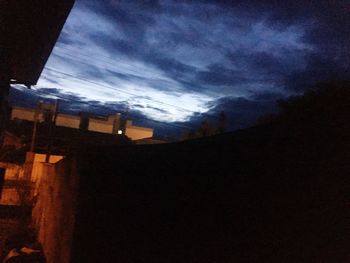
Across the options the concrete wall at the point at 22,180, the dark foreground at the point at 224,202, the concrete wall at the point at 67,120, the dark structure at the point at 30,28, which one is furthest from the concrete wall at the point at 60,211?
the concrete wall at the point at 67,120

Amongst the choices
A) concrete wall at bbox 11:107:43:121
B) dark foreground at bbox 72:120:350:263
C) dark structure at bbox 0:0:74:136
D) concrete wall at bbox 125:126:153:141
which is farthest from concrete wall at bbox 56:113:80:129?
dark foreground at bbox 72:120:350:263

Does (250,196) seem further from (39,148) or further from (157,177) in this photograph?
(39,148)

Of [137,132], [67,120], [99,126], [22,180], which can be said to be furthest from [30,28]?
[137,132]

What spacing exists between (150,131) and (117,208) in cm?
4379

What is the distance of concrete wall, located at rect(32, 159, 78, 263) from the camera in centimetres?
620

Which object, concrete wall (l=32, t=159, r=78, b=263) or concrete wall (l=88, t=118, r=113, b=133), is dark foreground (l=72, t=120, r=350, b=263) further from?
concrete wall (l=88, t=118, r=113, b=133)

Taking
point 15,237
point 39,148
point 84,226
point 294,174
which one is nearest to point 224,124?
point 39,148

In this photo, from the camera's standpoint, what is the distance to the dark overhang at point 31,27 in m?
5.50

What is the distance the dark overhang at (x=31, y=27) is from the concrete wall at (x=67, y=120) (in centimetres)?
3701

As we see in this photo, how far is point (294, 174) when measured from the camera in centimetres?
350

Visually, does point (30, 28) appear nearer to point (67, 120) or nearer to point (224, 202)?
point (224, 202)

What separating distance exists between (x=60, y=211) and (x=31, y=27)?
362 centimetres

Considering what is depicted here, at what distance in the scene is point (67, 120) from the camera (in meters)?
45.6

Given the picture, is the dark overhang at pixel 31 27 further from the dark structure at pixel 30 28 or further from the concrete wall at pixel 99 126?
the concrete wall at pixel 99 126
